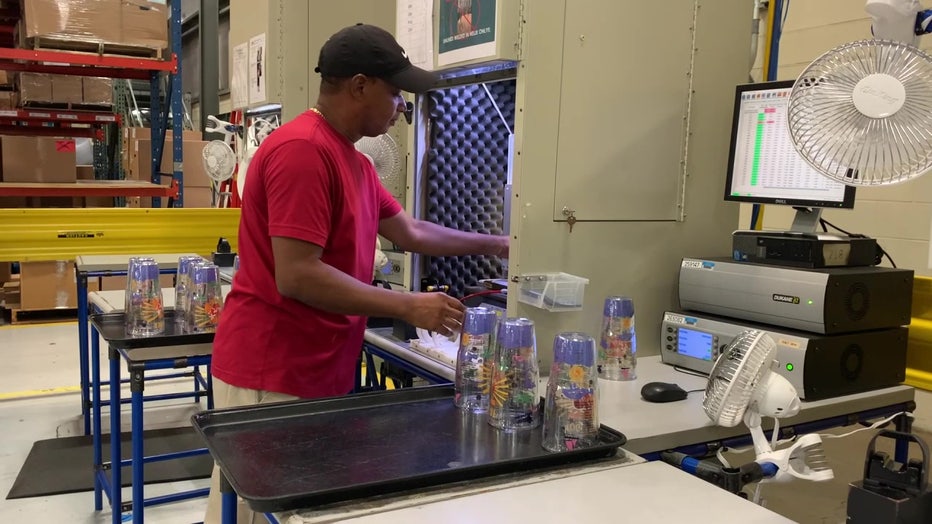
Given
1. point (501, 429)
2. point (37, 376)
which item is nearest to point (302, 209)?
point (501, 429)

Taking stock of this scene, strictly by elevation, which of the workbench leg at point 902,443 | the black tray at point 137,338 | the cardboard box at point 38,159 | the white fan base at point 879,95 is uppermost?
the white fan base at point 879,95

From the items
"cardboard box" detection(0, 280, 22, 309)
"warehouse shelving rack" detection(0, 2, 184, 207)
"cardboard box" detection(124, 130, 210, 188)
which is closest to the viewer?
"warehouse shelving rack" detection(0, 2, 184, 207)

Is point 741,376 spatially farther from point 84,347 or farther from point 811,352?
point 84,347

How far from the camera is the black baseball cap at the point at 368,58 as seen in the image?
5.58ft

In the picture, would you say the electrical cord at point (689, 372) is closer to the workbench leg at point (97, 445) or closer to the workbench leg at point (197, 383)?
the workbench leg at point (97, 445)

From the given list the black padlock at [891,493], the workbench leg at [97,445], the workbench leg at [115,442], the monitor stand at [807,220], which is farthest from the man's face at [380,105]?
the workbench leg at [97,445]

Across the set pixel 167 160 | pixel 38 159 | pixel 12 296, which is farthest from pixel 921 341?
pixel 167 160

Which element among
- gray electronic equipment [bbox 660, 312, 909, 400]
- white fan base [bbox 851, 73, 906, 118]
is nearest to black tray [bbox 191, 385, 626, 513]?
gray electronic equipment [bbox 660, 312, 909, 400]

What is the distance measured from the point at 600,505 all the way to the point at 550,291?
2.66 feet

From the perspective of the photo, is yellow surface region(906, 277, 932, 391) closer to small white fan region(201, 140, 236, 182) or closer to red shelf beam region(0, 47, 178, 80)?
small white fan region(201, 140, 236, 182)

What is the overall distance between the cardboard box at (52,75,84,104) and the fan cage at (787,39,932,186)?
5.70 meters

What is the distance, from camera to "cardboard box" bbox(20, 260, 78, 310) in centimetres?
555

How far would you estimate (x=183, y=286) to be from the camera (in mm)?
2721

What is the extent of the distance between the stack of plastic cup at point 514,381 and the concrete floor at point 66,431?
1.14ft
